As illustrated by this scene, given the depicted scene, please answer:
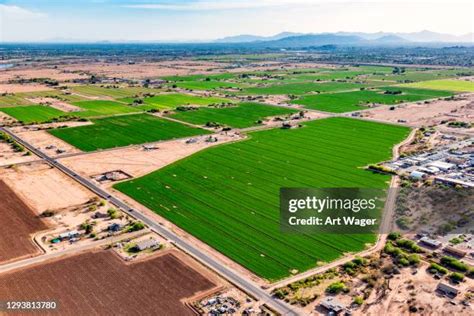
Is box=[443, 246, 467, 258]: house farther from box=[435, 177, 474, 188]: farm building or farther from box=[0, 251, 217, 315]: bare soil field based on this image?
box=[0, 251, 217, 315]: bare soil field

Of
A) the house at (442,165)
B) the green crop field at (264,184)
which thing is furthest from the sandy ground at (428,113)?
the house at (442,165)

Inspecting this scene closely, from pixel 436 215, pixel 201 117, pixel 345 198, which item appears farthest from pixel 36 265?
pixel 201 117

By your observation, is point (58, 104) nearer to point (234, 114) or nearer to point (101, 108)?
point (101, 108)

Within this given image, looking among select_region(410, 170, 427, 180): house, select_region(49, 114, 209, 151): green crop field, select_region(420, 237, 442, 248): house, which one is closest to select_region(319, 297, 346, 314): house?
select_region(420, 237, 442, 248): house

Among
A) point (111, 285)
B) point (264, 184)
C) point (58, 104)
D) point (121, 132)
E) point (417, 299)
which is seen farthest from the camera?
point (58, 104)

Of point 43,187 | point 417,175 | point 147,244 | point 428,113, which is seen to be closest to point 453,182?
point 417,175

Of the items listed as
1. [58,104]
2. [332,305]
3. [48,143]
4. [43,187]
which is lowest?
[332,305]

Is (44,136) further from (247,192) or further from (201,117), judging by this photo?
(247,192)
